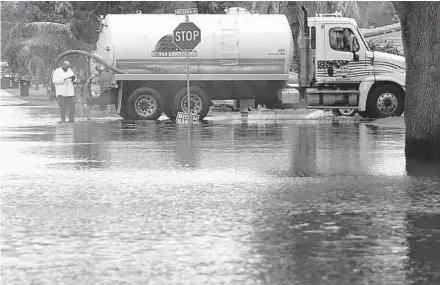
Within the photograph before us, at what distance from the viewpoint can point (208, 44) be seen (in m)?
33.6

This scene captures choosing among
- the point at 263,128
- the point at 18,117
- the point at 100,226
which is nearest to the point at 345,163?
the point at 100,226

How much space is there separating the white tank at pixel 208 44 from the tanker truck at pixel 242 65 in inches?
1.1

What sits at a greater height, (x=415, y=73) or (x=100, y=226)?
(x=415, y=73)

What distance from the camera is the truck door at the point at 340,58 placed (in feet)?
110

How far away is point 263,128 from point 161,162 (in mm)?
11047

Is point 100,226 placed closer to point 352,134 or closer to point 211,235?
point 211,235

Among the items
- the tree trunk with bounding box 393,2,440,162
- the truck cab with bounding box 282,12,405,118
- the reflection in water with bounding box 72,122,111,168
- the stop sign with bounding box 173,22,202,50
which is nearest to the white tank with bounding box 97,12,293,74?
the truck cab with bounding box 282,12,405,118

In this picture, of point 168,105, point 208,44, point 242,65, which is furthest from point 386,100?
point 168,105

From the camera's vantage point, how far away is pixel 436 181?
1490 centimetres

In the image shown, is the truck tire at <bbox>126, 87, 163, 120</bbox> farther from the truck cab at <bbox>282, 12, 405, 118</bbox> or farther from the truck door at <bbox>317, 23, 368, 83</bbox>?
the truck door at <bbox>317, 23, 368, 83</bbox>

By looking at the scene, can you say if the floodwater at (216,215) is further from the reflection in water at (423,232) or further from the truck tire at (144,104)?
the truck tire at (144,104)

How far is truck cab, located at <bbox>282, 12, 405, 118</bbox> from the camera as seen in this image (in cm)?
3331

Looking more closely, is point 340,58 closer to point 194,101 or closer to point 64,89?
point 194,101

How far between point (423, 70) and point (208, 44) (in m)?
14.5
